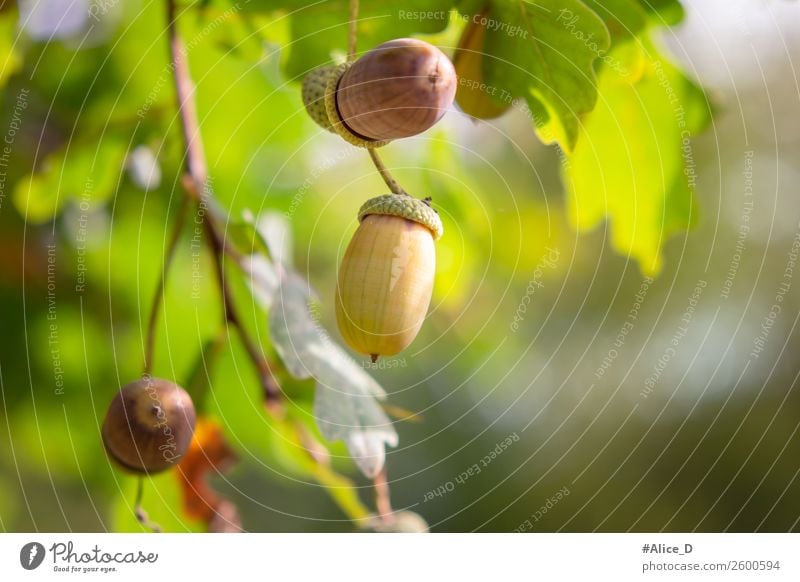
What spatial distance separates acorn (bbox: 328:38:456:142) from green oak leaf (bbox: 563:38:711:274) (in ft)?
0.66

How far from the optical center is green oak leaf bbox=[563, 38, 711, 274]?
0.58m

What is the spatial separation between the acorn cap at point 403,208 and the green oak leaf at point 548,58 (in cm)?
12

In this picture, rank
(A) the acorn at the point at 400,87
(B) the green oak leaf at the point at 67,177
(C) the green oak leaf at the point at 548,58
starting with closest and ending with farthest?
1. (A) the acorn at the point at 400,87
2. (C) the green oak leaf at the point at 548,58
3. (B) the green oak leaf at the point at 67,177

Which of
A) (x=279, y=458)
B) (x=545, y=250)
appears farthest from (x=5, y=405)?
(x=545, y=250)

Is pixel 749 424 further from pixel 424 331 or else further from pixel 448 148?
pixel 448 148

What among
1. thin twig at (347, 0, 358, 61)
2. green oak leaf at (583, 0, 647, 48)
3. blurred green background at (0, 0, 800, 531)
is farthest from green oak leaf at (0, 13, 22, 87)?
green oak leaf at (583, 0, 647, 48)

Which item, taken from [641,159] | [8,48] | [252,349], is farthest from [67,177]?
[641,159]

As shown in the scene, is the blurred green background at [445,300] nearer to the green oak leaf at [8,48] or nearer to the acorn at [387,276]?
the green oak leaf at [8,48]

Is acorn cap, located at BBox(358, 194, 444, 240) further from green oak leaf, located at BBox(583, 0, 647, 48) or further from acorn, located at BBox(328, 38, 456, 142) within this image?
green oak leaf, located at BBox(583, 0, 647, 48)

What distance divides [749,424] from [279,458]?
79 cm

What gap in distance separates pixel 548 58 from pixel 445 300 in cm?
32

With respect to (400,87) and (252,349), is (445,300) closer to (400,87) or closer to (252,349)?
(252,349)

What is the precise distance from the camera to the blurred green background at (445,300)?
2.06 ft
